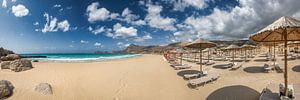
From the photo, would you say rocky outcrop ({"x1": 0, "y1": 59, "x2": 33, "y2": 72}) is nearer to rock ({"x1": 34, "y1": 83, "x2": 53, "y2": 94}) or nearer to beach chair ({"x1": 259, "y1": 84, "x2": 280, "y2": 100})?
rock ({"x1": 34, "y1": 83, "x2": 53, "y2": 94})

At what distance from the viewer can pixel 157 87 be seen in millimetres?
8102

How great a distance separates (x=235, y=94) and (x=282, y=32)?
2.55 metres

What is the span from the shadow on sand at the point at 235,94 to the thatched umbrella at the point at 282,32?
5.37 ft

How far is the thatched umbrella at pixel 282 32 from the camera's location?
3.88 metres

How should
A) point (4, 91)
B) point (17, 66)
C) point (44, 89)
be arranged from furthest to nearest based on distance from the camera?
point (17, 66), point (44, 89), point (4, 91)

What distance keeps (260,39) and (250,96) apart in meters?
1.92

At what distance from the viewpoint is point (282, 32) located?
485cm

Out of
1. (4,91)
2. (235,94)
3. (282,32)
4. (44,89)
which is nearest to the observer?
(282,32)

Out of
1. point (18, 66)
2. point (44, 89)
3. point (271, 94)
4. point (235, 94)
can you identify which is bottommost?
point (44, 89)

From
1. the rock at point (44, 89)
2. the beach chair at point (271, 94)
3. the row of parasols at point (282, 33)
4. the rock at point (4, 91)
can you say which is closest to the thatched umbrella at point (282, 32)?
the row of parasols at point (282, 33)

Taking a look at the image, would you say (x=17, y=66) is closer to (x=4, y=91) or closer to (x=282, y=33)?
(x=4, y=91)

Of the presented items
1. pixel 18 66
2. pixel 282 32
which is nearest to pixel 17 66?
pixel 18 66

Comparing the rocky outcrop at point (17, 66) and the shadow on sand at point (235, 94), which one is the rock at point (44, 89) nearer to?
the shadow on sand at point (235, 94)

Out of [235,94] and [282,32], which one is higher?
[282,32]
